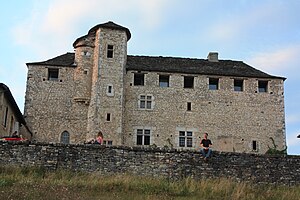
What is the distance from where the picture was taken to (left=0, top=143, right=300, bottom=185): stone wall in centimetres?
2047

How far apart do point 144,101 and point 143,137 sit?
114 inches

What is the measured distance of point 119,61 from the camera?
37.5 meters

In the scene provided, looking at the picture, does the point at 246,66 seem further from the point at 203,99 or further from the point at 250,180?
the point at 250,180

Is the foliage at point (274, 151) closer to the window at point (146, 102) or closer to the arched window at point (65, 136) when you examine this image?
the window at point (146, 102)

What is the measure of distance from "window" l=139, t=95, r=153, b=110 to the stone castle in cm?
8

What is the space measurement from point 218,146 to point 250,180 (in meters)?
15.9

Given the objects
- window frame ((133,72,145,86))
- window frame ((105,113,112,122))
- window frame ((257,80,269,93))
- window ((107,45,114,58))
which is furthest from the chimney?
window frame ((105,113,112,122))

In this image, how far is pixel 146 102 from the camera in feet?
123

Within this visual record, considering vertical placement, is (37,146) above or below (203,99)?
below

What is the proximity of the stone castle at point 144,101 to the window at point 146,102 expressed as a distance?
3.0 inches

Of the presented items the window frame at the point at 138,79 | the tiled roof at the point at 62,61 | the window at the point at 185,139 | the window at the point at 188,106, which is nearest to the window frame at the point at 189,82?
the window at the point at 188,106

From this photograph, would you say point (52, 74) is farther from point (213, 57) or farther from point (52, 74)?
point (213, 57)

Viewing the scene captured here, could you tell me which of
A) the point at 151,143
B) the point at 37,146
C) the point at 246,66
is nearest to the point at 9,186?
the point at 37,146

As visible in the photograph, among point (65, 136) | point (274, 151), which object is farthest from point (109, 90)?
point (274, 151)
